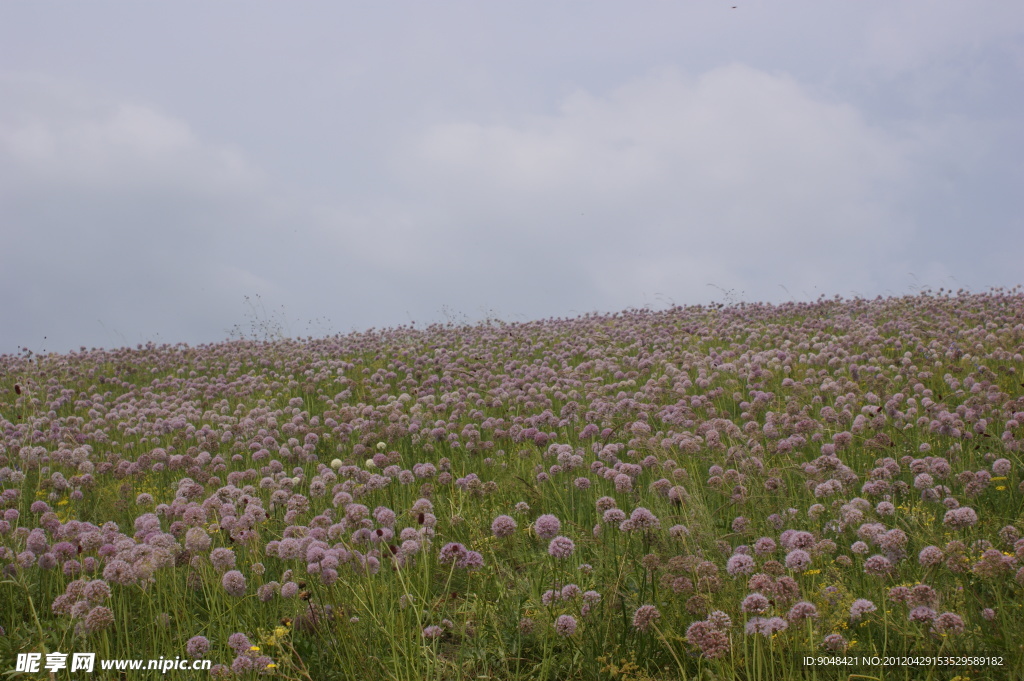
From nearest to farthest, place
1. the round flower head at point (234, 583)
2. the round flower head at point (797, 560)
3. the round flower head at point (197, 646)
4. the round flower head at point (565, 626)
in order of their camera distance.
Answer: the round flower head at point (565, 626), the round flower head at point (797, 560), the round flower head at point (197, 646), the round flower head at point (234, 583)

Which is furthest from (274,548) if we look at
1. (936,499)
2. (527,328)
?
(527,328)

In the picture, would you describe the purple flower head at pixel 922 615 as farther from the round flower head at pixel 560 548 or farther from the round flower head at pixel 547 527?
the round flower head at pixel 547 527

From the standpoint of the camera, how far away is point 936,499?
515 centimetres

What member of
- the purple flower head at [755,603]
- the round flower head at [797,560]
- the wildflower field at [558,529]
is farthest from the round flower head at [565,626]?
the round flower head at [797,560]

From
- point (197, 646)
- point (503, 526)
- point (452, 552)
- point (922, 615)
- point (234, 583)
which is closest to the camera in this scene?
point (922, 615)

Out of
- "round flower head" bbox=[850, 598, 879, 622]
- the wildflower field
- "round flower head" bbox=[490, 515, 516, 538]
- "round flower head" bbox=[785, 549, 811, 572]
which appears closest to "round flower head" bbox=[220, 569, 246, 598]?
the wildflower field

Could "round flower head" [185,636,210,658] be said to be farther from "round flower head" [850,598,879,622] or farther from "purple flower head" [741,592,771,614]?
"round flower head" [850,598,879,622]

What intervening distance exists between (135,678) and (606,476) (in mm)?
3510

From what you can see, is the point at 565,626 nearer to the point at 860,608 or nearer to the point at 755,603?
the point at 755,603

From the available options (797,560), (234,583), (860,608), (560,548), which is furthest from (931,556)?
(234,583)

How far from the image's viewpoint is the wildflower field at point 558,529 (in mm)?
3383

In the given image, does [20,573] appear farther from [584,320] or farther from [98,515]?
[584,320]

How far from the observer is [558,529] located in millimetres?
4117

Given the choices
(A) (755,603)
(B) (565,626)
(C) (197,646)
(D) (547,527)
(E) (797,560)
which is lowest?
(C) (197,646)
